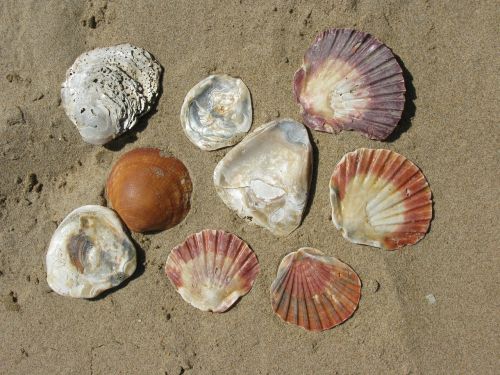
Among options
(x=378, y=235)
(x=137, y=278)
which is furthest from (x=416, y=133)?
(x=137, y=278)

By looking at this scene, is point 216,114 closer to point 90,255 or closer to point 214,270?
point 214,270

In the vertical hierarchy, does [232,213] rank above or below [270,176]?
below

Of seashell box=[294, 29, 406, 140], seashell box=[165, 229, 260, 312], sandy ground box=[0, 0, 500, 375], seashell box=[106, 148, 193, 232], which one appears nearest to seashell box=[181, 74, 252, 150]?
sandy ground box=[0, 0, 500, 375]

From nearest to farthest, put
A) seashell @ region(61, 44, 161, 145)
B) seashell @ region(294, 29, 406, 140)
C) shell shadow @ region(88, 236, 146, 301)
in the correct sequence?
seashell @ region(294, 29, 406, 140) < seashell @ region(61, 44, 161, 145) < shell shadow @ region(88, 236, 146, 301)

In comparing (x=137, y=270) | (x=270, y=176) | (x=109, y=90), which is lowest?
Result: (x=137, y=270)

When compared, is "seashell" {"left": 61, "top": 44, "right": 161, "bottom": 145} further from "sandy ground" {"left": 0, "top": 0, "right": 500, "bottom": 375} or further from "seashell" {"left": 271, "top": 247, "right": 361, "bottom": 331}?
"seashell" {"left": 271, "top": 247, "right": 361, "bottom": 331}

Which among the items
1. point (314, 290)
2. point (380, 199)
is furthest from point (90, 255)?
point (380, 199)
